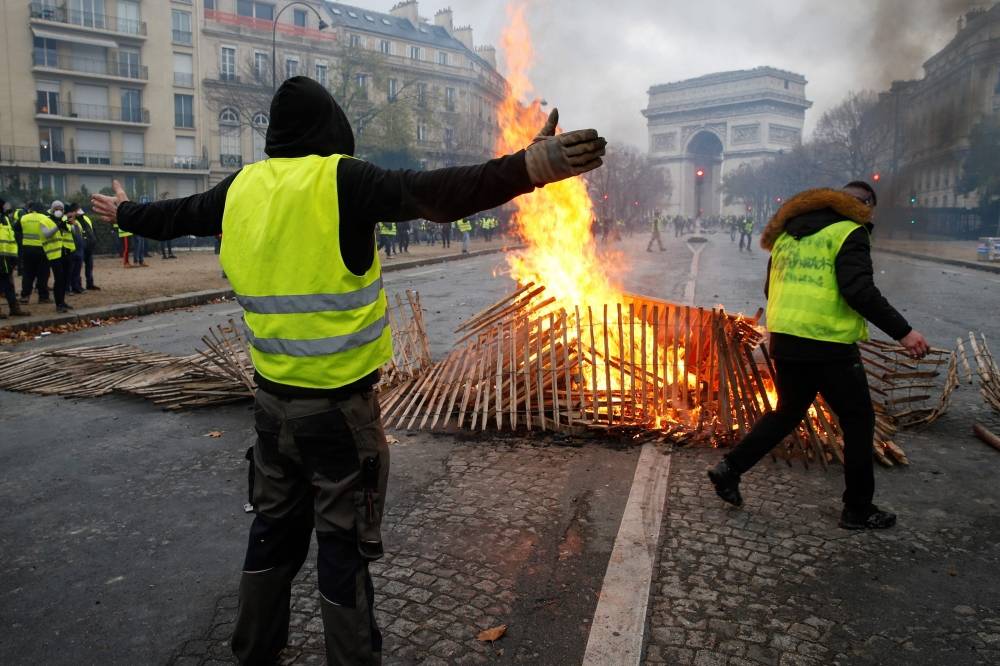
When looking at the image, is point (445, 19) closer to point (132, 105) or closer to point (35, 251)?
point (132, 105)

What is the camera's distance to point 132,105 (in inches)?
2018

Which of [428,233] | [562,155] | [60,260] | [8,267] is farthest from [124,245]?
[562,155]

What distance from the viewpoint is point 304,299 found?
7.97ft

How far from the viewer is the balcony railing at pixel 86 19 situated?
47219 millimetres

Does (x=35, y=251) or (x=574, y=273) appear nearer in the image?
(x=574, y=273)

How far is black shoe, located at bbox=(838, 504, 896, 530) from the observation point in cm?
389

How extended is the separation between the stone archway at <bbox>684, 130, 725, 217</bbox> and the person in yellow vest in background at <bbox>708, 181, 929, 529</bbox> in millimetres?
87028

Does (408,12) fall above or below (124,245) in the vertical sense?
above

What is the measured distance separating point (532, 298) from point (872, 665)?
4.00 metres

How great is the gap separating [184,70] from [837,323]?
5805cm

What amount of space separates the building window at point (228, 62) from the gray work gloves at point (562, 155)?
2317 inches

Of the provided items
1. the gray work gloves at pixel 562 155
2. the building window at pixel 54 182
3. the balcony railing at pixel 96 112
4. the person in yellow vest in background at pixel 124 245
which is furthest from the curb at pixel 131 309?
the balcony railing at pixel 96 112

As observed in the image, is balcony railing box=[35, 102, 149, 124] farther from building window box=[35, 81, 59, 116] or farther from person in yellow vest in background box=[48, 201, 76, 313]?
person in yellow vest in background box=[48, 201, 76, 313]

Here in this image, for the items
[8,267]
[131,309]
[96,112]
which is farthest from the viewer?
[96,112]
